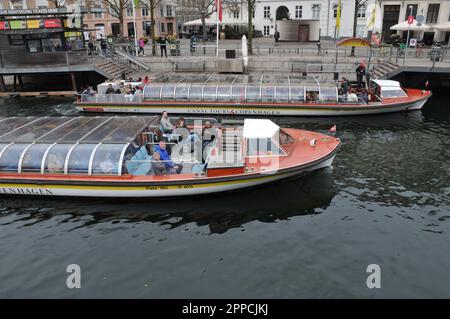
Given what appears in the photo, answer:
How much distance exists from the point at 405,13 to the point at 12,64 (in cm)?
4597

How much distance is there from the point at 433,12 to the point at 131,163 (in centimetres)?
4987

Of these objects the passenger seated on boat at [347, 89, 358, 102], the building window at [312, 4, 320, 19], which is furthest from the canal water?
the building window at [312, 4, 320, 19]

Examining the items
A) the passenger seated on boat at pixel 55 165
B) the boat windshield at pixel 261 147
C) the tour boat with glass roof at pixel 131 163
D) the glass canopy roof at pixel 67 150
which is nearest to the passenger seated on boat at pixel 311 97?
the tour boat with glass roof at pixel 131 163

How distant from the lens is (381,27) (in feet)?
177

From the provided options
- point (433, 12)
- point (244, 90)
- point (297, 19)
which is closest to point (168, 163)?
point (244, 90)

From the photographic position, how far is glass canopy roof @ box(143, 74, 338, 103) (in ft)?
82.8

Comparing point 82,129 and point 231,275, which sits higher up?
point 82,129

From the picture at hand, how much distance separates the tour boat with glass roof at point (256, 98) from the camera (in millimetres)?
25094

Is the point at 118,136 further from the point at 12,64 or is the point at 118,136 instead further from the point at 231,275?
the point at 12,64

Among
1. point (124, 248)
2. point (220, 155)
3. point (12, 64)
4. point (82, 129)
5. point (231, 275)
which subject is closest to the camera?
point (231, 275)

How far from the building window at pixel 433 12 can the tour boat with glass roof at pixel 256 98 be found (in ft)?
97.5

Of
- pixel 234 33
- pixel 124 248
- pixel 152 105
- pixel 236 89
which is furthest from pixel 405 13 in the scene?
pixel 124 248

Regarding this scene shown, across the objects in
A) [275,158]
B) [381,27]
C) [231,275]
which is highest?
[381,27]

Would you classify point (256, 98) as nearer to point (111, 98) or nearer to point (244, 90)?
point (244, 90)
